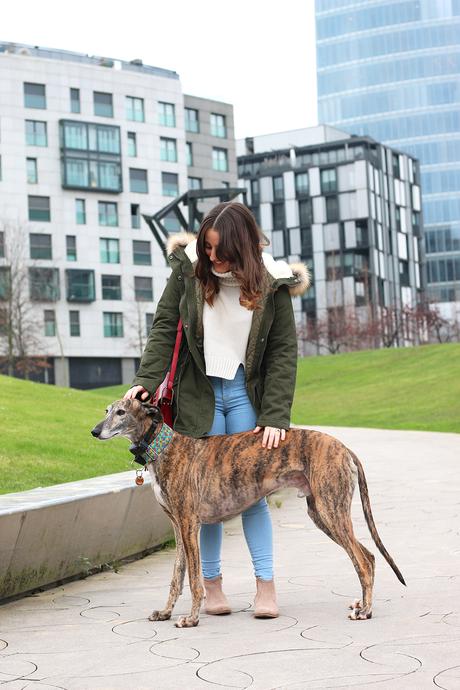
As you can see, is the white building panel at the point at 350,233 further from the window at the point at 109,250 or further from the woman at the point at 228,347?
the woman at the point at 228,347

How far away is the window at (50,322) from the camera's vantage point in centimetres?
7825

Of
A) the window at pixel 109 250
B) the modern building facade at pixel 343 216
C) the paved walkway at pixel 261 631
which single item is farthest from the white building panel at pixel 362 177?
the paved walkway at pixel 261 631

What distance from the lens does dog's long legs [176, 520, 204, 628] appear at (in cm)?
571

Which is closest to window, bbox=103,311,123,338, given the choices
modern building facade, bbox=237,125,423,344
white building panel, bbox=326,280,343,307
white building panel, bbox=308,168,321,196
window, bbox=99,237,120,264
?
window, bbox=99,237,120,264

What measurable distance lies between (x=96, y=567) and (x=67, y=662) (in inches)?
104

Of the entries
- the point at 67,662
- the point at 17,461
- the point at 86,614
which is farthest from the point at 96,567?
the point at 17,461

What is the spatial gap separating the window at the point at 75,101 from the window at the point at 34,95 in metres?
2.02

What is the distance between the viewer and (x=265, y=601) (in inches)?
231

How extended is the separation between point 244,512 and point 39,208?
74993 mm

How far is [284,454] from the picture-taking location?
5844 mm

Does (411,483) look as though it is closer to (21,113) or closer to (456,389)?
(456,389)

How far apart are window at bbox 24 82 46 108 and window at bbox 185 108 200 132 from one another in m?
14.7

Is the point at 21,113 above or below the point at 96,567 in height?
above

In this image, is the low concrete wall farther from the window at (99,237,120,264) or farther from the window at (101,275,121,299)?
the window at (99,237,120,264)
